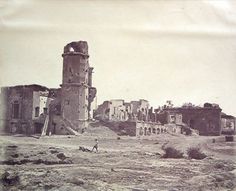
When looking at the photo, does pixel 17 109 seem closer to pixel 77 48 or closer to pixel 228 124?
pixel 77 48

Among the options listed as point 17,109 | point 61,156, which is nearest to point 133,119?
point 61,156

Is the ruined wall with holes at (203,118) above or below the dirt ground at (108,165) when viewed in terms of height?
above

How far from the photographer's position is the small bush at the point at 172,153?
166cm

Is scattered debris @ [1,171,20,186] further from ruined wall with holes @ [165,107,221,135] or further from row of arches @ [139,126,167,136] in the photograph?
ruined wall with holes @ [165,107,221,135]

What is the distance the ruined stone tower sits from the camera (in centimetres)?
165

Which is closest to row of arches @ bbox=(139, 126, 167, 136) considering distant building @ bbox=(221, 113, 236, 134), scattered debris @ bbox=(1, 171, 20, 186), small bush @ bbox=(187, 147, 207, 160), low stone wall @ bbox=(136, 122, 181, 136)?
low stone wall @ bbox=(136, 122, 181, 136)

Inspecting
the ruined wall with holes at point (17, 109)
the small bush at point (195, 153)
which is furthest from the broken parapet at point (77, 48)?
the small bush at point (195, 153)

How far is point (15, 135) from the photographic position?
1599 millimetres

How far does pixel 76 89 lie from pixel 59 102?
0.08 metres

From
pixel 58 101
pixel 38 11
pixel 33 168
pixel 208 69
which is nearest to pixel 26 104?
pixel 58 101

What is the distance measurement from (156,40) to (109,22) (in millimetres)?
187

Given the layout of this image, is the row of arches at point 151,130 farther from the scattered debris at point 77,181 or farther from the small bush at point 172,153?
the scattered debris at point 77,181

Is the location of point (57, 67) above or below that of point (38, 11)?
below

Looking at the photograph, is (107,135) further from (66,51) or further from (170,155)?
(66,51)
